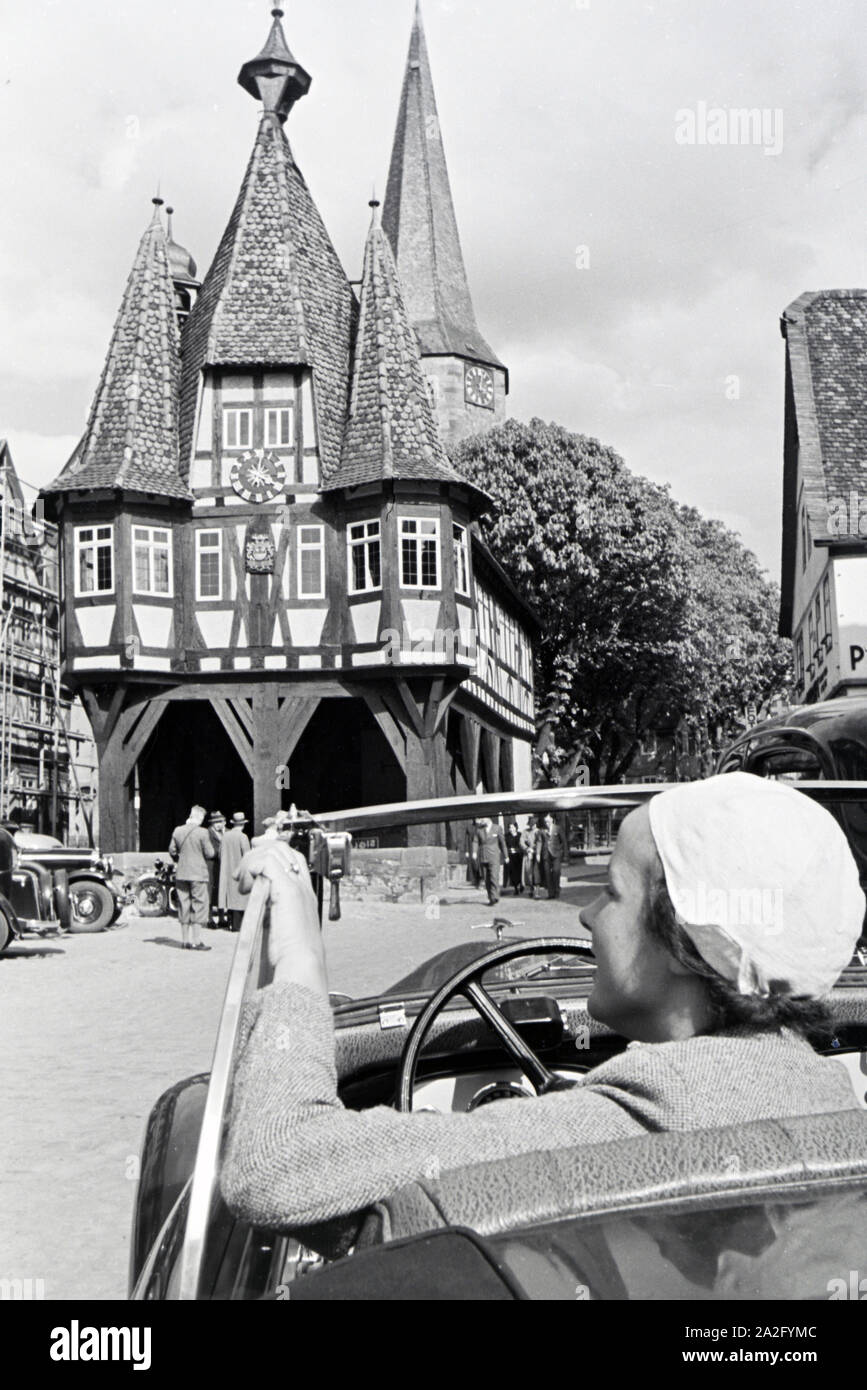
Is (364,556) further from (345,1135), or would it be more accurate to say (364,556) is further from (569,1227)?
(569,1227)

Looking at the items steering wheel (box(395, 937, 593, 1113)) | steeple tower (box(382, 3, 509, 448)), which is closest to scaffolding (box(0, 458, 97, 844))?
steeple tower (box(382, 3, 509, 448))

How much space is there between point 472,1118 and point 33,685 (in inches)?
1743

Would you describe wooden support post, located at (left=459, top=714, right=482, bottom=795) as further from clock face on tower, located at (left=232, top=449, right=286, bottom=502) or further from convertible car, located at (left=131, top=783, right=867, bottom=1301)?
convertible car, located at (left=131, top=783, right=867, bottom=1301)

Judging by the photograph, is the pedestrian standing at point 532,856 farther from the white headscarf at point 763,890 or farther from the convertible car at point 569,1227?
the white headscarf at point 763,890

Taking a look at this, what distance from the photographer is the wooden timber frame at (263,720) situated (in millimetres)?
26781

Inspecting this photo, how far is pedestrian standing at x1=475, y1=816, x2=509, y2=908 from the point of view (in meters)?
2.85

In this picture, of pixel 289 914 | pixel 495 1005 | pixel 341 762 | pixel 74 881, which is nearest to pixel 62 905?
pixel 74 881

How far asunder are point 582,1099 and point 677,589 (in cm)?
4197

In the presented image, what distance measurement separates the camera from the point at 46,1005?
1211 centimetres

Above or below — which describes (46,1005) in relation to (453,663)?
below

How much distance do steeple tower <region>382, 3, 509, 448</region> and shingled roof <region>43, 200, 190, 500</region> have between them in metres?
35.6

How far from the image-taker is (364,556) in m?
27.4
